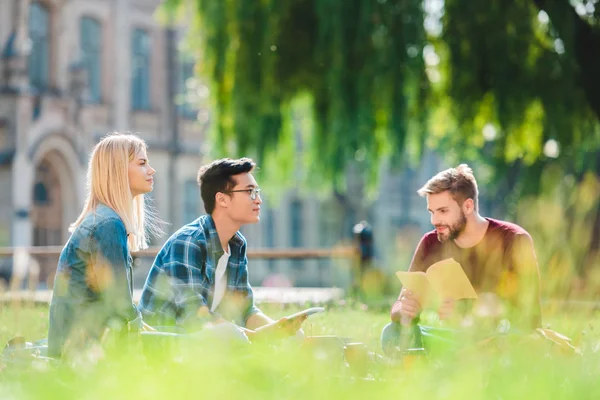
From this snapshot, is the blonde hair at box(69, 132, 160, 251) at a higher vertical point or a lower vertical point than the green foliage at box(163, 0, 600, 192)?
lower

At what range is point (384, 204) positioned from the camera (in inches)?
1549

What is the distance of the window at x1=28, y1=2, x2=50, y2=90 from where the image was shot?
24.7 m

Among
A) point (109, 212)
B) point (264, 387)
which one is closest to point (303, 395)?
point (264, 387)

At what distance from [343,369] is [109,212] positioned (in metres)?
1.48

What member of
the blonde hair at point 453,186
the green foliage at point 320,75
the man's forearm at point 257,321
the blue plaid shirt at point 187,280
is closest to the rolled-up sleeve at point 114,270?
the blue plaid shirt at point 187,280

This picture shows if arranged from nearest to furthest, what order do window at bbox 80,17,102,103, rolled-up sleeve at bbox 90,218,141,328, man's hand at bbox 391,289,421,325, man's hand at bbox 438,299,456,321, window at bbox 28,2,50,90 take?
rolled-up sleeve at bbox 90,218,141,328 < man's hand at bbox 438,299,456,321 < man's hand at bbox 391,289,421,325 < window at bbox 28,2,50,90 < window at bbox 80,17,102,103

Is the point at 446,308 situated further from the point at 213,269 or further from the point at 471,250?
the point at 213,269

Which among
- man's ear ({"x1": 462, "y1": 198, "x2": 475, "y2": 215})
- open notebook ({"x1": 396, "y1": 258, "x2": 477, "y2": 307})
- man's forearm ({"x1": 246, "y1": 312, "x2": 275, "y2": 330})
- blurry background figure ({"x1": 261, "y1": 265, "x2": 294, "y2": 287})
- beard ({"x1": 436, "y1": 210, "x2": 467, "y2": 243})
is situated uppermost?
man's ear ({"x1": 462, "y1": 198, "x2": 475, "y2": 215})

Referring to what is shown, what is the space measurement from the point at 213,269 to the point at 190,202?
25.2 metres

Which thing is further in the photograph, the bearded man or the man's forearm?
the man's forearm

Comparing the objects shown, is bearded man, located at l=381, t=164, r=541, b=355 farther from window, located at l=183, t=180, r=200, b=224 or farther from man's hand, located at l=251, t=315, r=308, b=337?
window, located at l=183, t=180, r=200, b=224

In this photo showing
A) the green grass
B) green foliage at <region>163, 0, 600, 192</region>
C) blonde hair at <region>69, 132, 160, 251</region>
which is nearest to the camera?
the green grass

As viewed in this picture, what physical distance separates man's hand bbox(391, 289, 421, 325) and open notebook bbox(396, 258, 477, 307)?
0.03m

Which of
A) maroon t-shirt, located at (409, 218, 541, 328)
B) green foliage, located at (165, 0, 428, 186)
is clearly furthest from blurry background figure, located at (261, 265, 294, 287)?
maroon t-shirt, located at (409, 218, 541, 328)
